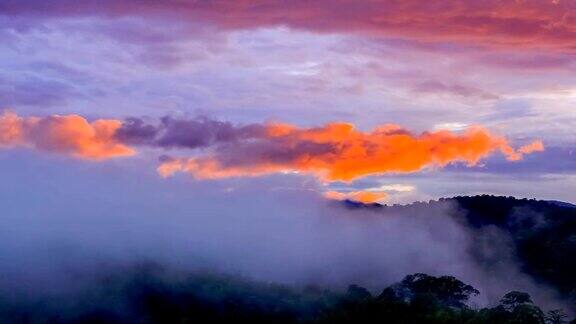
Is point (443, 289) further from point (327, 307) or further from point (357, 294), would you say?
point (327, 307)

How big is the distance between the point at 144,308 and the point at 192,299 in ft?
55.5

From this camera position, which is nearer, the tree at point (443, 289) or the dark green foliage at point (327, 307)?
the dark green foliage at point (327, 307)

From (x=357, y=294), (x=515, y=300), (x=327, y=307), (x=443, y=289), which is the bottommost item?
(x=327, y=307)

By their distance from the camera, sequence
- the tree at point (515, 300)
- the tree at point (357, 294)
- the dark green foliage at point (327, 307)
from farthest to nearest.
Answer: the tree at point (357, 294)
the tree at point (515, 300)
the dark green foliage at point (327, 307)

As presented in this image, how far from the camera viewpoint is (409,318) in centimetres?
12769

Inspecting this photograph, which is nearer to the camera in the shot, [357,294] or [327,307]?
[327,307]

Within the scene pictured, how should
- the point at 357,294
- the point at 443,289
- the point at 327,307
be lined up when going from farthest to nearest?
the point at 443,289
the point at 357,294
the point at 327,307

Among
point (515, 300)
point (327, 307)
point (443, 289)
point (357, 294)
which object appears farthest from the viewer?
point (443, 289)

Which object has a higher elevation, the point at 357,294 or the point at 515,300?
the point at 357,294

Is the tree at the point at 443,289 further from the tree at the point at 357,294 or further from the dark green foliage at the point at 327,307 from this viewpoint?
the tree at the point at 357,294

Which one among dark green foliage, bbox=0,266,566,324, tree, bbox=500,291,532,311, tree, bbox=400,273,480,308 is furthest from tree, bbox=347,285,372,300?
tree, bbox=500,291,532,311

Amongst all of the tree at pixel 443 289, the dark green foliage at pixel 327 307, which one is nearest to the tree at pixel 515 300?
the dark green foliage at pixel 327 307

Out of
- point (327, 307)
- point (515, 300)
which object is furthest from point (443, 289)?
point (327, 307)

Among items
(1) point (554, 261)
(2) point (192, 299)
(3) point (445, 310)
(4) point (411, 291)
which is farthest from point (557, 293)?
(2) point (192, 299)
